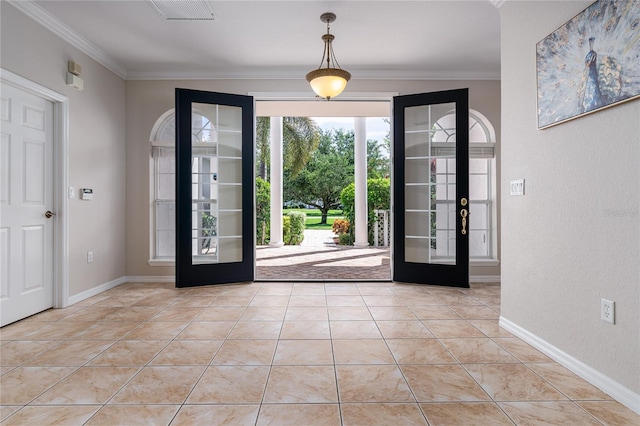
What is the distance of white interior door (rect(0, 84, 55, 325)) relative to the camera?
2945 mm

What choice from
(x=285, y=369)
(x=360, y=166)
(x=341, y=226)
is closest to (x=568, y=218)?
(x=285, y=369)

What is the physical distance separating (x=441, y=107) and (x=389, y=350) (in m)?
3.16

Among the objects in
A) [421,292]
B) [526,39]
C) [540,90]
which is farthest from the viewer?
[421,292]

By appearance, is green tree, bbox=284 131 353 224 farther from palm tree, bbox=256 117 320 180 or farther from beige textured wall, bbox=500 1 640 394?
beige textured wall, bbox=500 1 640 394

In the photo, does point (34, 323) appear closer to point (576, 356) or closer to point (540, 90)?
point (576, 356)

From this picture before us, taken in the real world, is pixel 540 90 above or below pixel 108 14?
below

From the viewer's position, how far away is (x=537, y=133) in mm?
2484

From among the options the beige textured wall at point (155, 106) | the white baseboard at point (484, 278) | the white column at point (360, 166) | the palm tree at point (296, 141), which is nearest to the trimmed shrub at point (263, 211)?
the palm tree at point (296, 141)

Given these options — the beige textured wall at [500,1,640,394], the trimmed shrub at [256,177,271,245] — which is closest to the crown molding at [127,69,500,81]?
the beige textured wall at [500,1,640,394]

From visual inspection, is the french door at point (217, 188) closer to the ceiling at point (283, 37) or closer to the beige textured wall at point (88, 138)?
the ceiling at point (283, 37)

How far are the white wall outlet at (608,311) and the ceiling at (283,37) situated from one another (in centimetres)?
243

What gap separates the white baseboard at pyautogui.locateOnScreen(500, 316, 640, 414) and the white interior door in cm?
420

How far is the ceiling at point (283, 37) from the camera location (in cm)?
316

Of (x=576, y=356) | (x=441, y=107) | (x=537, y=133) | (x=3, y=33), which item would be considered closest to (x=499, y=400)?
(x=576, y=356)
